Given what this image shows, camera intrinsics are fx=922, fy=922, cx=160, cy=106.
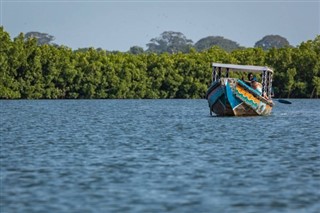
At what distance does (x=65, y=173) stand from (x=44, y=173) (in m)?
0.56

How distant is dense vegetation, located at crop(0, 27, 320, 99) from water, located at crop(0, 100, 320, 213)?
241 feet

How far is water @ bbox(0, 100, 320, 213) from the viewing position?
20.2 meters

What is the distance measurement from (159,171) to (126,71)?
100818 millimetres

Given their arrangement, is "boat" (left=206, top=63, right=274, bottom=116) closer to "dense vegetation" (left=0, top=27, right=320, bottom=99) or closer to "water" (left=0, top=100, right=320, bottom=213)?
"water" (left=0, top=100, right=320, bottom=213)

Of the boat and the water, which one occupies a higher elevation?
the boat

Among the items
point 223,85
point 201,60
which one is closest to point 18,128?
point 223,85

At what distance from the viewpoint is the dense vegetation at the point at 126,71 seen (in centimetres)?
11538

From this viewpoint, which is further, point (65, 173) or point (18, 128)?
point (18, 128)

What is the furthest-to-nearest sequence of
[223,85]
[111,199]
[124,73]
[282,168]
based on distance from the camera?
[124,73] → [223,85] → [282,168] → [111,199]

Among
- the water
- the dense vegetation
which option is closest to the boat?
the water

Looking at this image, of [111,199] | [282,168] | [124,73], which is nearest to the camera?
[111,199]

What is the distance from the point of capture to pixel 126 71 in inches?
4958

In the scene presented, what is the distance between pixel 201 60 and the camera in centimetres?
13438

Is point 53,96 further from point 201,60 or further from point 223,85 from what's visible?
point 223,85
